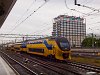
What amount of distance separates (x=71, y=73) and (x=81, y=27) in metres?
120

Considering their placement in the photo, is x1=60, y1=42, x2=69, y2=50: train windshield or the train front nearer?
the train front

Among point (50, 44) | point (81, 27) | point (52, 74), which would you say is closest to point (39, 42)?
point (50, 44)

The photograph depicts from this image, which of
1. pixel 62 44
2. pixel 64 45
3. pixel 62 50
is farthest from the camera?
pixel 64 45

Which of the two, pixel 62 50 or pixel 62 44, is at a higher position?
pixel 62 44

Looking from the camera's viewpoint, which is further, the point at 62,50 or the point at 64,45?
the point at 64,45

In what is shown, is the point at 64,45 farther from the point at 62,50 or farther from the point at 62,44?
the point at 62,50

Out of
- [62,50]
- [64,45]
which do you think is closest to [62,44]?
[64,45]

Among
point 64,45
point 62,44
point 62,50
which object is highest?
point 62,44

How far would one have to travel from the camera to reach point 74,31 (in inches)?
6043

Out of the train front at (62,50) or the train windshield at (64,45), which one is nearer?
the train front at (62,50)

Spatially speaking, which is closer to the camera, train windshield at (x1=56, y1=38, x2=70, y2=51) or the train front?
the train front

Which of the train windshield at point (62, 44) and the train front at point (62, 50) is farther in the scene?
the train windshield at point (62, 44)

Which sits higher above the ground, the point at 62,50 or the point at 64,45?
the point at 64,45

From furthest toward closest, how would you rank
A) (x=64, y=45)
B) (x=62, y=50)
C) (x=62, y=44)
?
(x=64, y=45) → (x=62, y=44) → (x=62, y=50)
